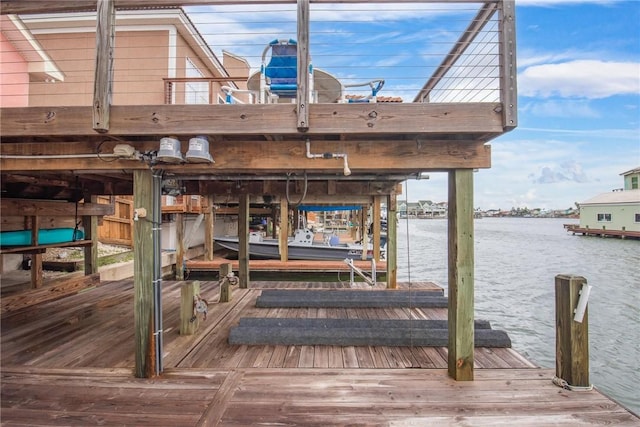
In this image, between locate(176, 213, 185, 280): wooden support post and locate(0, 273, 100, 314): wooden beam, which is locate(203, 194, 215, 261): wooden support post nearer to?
locate(176, 213, 185, 280): wooden support post

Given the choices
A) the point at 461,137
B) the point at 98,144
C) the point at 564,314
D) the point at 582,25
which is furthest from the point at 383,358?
the point at 582,25

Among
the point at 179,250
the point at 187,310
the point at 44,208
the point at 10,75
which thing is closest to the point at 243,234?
the point at 187,310

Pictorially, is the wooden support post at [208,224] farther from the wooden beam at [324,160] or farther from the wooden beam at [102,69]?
the wooden beam at [102,69]

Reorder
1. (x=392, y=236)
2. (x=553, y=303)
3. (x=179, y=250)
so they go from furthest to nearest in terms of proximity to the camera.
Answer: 1. (x=179, y=250)
2. (x=553, y=303)
3. (x=392, y=236)

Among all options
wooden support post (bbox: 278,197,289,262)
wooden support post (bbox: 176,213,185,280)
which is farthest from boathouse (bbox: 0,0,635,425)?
wooden support post (bbox: 278,197,289,262)

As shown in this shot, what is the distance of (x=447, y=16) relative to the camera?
3188 millimetres

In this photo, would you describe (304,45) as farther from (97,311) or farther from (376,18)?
(97,311)

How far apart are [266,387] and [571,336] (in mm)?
2722

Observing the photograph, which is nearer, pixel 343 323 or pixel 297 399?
pixel 297 399

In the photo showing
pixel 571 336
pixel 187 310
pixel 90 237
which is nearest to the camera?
pixel 571 336

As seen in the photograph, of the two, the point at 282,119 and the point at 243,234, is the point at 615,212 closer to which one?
the point at 243,234

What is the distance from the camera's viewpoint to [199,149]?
2490mm

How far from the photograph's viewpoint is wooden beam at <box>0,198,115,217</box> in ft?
14.4

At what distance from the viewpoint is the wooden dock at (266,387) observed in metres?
2.30
